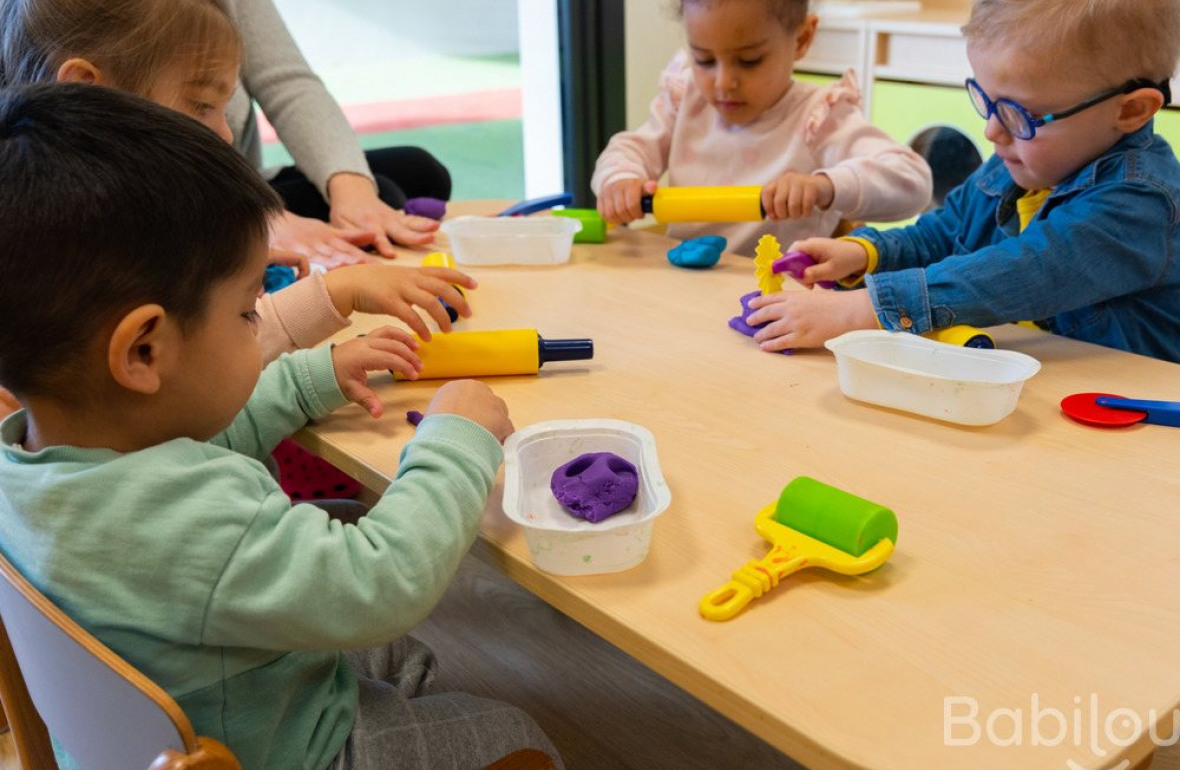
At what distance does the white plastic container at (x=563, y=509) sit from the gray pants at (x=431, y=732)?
214 mm

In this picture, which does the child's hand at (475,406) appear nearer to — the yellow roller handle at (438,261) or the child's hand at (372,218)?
the yellow roller handle at (438,261)

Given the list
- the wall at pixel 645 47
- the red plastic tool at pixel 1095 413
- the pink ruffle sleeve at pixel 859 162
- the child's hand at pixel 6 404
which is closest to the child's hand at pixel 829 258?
the pink ruffle sleeve at pixel 859 162

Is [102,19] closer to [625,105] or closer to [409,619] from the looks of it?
[409,619]

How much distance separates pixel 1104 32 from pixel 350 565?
913 mm

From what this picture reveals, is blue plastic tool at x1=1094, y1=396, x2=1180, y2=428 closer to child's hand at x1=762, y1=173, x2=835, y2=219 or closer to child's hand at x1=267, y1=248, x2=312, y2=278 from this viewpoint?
child's hand at x1=762, y1=173, x2=835, y2=219

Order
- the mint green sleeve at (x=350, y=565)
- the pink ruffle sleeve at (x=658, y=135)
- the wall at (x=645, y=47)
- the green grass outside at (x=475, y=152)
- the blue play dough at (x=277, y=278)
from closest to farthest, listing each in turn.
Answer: the mint green sleeve at (x=350, y=565) < the blue play dough at (x=277, y=278) < the pink ruffle sleeve at (x=658, y=135) < the wall at (x=645, y=47) < the green grass outside at (x=475, y=152)

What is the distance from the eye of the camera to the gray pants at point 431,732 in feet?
2.73

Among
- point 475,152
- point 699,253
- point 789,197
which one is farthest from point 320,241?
point 475,152

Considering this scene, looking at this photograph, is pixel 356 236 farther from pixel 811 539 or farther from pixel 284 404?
pixel 811 539

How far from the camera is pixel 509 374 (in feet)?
3.42

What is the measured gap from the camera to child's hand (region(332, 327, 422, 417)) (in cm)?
97

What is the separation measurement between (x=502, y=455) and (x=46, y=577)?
12.6 inches

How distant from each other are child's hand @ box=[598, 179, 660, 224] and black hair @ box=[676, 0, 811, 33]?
31cm

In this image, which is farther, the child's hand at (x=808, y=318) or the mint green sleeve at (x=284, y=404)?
the child's hand at (x=808, y=318)
